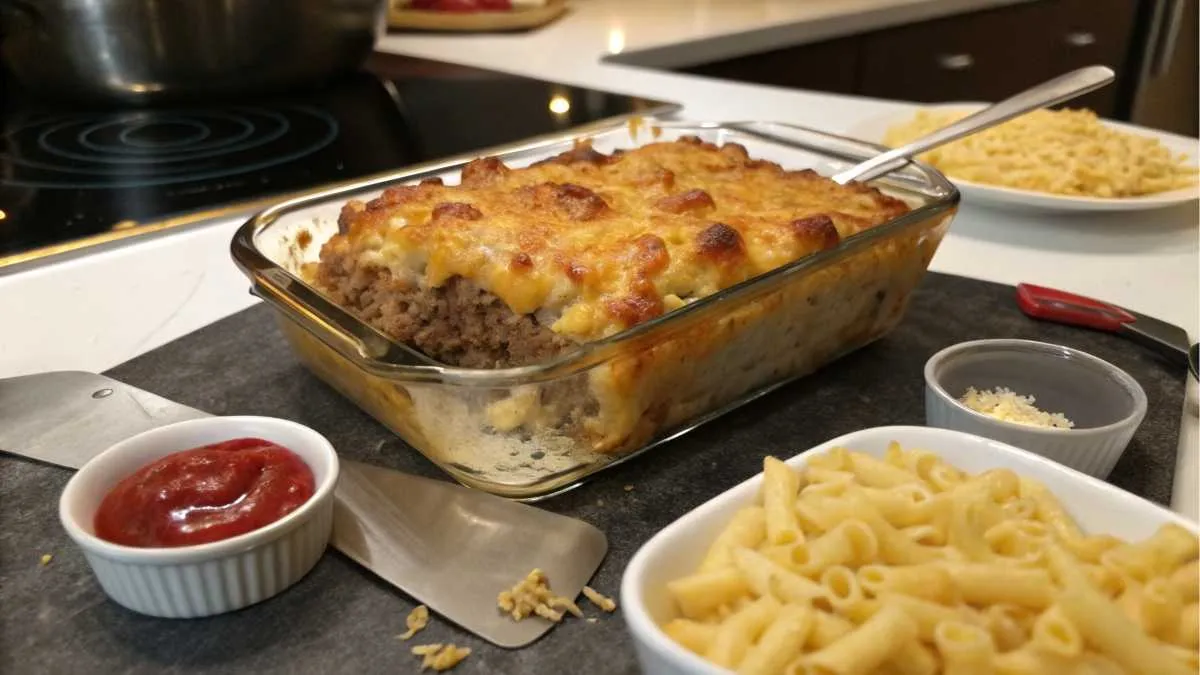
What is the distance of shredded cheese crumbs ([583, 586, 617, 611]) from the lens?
0.87 meters

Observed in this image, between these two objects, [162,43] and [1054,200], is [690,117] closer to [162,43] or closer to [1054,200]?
[1054,200]

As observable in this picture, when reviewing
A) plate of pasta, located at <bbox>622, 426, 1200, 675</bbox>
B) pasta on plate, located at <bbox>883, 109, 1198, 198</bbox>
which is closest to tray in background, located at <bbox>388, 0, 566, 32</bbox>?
pasta on plate, located at <bbox>883, 109, 1198, 198</bbox>

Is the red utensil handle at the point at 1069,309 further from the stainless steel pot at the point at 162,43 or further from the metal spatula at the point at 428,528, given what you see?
the stainless steel pot at the point at 162,43

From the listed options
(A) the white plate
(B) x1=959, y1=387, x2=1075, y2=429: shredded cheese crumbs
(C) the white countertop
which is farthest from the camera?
(A) the white plate

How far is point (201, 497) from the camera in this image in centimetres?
88

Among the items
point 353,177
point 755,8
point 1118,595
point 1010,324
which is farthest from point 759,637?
point 755,8

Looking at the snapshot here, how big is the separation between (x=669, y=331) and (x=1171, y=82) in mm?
4571

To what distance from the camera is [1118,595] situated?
0.76 meters

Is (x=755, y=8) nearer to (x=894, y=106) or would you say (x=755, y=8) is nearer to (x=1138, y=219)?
(x=894, y=106)

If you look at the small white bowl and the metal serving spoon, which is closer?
the small white bowl

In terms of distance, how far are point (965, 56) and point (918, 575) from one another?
3.41 metres

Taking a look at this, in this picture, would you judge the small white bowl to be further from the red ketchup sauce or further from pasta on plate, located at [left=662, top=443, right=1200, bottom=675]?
pasta on plate, located at [left=662, top=443, right=1200, bottom=675]

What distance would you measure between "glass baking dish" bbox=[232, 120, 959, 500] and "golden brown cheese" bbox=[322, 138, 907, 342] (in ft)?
0.14

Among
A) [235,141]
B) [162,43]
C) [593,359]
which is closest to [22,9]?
[162,43]
